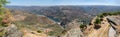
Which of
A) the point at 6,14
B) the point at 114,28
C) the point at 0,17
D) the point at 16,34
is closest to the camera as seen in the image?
the point at 114,28

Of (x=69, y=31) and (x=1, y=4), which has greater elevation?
(x=1, y=4)

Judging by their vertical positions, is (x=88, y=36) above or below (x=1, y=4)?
below

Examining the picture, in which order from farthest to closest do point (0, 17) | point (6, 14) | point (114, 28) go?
point (6, 14), point (0, 17), point (114, 28)

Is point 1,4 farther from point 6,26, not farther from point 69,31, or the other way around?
point 69,31

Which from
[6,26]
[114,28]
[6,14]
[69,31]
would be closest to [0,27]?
[6,26]

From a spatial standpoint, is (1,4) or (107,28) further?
(1,4)

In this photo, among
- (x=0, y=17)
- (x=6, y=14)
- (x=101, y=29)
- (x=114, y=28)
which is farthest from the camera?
(x=6, y=14)

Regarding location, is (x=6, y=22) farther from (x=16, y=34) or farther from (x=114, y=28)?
(x=114, y=28)

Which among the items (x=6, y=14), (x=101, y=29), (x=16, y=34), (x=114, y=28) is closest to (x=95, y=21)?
(x=101, y=29)

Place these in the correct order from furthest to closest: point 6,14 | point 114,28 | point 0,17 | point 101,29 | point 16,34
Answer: point 6,14 < point 16,34 < point 0,17 < point 101,29 < point 114,28
